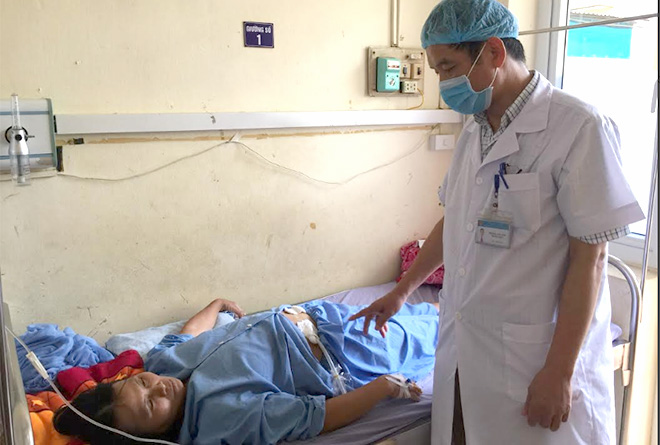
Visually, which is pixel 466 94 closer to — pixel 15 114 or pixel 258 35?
pixel 258 35

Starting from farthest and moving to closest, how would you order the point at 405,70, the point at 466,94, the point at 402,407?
1. the point at 405,70
2. the point at 402,407
3. the point at 466,94

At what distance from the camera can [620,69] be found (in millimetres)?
2475

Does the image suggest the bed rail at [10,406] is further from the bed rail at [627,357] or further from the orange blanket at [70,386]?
the bed rail at [627,357]

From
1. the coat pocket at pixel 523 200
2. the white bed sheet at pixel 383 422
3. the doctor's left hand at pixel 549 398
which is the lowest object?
the white bed sheet at pixel 383 422

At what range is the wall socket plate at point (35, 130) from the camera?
192cm

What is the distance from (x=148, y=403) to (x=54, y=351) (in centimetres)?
44

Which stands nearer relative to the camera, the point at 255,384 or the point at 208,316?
the point at 255,384

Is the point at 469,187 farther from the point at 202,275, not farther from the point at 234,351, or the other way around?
the point at 202,275

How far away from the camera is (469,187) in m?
1.44

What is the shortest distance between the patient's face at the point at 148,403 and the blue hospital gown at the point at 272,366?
0.18 ft

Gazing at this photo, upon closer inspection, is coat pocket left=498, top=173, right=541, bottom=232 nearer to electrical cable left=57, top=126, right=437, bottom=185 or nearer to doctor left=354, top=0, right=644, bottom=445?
doctor left=354, top=0, right=644, bottom=445

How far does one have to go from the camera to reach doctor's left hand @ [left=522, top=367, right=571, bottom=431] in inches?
49.0

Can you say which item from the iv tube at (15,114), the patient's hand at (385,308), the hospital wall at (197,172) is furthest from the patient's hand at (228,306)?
the iv tube at (15,114)

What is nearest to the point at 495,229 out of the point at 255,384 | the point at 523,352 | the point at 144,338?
the point at 523,352
